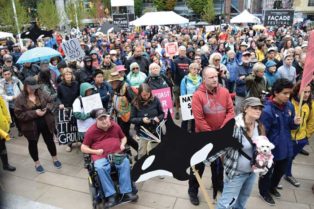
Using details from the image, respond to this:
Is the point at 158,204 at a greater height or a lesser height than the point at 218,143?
lesser

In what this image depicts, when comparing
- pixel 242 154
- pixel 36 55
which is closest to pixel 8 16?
pixel 36 55

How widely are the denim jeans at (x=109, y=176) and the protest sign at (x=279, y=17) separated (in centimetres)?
1185

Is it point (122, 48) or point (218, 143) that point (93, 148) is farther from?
point (122, 48)

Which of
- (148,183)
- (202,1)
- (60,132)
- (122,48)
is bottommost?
(148,183)

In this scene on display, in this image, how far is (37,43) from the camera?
45.7ft

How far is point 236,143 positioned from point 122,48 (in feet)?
31.1

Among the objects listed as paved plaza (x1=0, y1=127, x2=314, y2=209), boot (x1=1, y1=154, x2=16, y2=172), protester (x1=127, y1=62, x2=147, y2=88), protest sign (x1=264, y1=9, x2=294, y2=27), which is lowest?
paved plaza (x1=0, y1=127, x2=314, y2=209)

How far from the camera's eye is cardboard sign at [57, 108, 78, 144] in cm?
541

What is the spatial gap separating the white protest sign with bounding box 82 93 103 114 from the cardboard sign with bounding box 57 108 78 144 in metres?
0.58

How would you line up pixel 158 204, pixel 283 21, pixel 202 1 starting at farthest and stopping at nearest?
1. pixel 202 1
2. pixel 283 21
3. pixel 158 204

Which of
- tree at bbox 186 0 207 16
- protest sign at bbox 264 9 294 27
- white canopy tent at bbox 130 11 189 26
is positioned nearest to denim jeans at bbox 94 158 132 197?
white canopy tent at bbox 130 11 189 26

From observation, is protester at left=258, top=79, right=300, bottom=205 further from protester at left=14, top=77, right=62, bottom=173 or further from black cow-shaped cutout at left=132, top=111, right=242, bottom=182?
protester at left=14, top=77, right=62, bottom=173

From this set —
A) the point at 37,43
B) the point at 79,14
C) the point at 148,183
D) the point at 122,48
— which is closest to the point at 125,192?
the point at 148,183

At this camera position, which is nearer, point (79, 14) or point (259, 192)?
point (259, 192)
